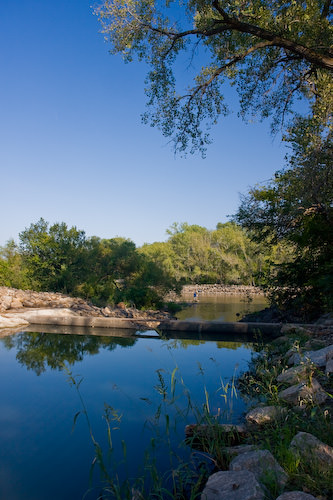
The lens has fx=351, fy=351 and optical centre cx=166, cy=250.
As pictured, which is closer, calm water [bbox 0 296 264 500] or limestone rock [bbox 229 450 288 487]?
limestone rock [bbox 229 450 288 487]

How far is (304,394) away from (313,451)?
48.0 inches

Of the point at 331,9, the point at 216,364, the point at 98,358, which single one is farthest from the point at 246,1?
the point at 98,358

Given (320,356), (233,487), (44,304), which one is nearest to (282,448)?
(233,487)

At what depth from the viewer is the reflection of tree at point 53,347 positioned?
6820 mm

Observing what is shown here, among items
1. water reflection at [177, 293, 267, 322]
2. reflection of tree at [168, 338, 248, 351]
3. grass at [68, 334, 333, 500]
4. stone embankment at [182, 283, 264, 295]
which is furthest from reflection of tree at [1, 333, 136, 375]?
stone embankment at [182, 283, 264, 295]

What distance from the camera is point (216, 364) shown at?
6.42m

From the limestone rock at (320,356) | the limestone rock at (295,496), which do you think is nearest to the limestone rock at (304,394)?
the limestone rock at (320,356)

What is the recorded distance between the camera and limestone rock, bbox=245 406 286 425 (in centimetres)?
340

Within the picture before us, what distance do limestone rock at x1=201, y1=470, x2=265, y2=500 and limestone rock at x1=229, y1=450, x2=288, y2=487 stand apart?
0.12 m

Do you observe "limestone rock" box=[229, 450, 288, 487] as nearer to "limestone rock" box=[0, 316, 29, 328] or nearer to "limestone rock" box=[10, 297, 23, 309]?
"limestone rock" box=[0, 316, 29, 328]

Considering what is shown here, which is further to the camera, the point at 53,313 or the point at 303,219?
the point at 53,313

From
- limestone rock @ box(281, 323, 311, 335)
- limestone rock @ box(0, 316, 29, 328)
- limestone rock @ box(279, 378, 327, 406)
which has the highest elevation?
limestone rock @ box(281, 323, 311, 335)

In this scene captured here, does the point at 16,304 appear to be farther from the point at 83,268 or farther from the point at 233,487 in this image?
the point at 233,487

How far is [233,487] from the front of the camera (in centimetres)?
224
